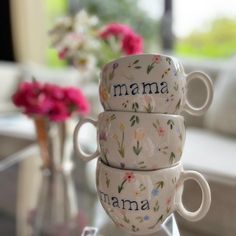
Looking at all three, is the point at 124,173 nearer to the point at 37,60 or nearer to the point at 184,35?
the point at 184,35

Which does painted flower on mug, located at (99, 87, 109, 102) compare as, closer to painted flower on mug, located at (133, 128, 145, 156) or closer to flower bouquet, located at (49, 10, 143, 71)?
painted flower on mug, located at (133, 128, 145, 156)

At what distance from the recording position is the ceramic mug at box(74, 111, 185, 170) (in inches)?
25.6

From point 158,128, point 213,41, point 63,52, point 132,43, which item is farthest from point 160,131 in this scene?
point 213,41

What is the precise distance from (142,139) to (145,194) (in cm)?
10

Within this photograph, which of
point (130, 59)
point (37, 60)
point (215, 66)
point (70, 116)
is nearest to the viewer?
point (130, 59)

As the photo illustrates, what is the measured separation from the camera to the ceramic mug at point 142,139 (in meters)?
0.65

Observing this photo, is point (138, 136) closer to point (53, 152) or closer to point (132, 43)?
point (132, 43)

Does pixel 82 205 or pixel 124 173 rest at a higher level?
pixel 124 173

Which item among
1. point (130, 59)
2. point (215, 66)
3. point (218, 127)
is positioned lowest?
point (218, 127)

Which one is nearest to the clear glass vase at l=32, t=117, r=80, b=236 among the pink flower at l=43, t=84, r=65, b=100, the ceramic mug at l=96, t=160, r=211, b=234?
the pink flower at l=43, t=84, r=65, b=100

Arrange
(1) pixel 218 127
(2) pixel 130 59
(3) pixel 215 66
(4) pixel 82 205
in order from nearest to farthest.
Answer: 1. (2) pixel 130 59
2. (4) pixel 82 205
3. (1) pixel 218 127
4. (3) pixel 215 66

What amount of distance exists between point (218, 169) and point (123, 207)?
658 mm

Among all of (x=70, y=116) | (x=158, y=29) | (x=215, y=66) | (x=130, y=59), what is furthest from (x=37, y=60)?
(x=130, y=59)

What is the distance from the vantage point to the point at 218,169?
1.26m
